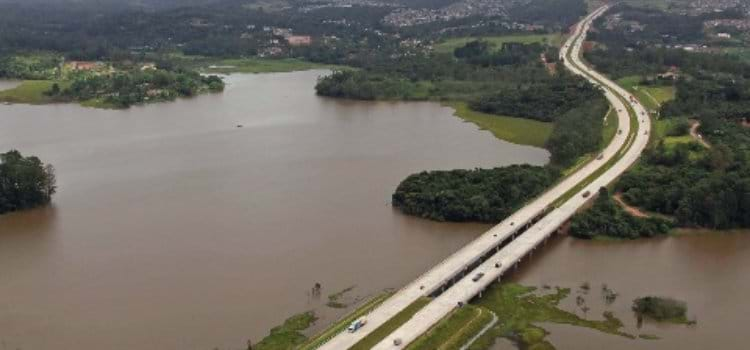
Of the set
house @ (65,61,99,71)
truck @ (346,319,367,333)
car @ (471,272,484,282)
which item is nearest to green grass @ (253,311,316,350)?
truck @ (346,319,367,333)

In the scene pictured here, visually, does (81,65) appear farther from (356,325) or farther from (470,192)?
(356,325)

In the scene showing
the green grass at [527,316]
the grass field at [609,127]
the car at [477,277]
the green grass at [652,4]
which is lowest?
the green grass at [527,316]

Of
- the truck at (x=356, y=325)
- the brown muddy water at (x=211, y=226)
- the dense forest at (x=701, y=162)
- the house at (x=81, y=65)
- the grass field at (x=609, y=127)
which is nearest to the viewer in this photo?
the truck at (x=356, y=325)

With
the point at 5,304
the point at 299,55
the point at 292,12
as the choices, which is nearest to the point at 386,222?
the point at 5,304

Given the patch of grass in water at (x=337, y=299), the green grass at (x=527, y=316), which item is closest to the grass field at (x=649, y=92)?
the green grass at (x=527, y=316)

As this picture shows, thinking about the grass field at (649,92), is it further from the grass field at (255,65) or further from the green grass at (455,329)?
the green grass at (455,329)

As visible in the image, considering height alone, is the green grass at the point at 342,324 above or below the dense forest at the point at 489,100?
below

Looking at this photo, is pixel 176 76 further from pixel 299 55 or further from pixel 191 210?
pixel 191 210

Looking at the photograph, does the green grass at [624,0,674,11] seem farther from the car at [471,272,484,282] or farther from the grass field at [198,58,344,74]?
the car at [471,272,484,282]
